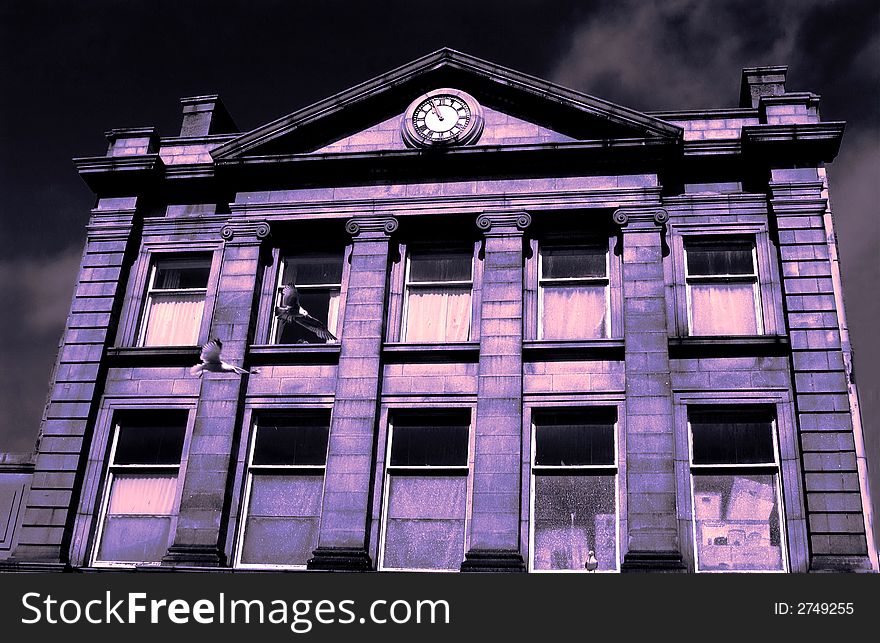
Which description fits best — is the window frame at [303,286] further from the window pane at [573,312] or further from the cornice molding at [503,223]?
the window pane at [573,312]

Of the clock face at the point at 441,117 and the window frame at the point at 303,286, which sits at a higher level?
the clock face at the point at 441,117

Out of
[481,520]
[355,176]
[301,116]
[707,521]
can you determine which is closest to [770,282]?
[707,521]

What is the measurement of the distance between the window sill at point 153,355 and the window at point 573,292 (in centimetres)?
674

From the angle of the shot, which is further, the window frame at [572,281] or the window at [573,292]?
the window at [573,292]

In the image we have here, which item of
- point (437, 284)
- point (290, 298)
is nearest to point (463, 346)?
point (437, 284)

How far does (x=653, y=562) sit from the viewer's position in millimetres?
17203

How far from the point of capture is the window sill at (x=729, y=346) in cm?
1902

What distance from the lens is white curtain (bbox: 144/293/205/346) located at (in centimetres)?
2136

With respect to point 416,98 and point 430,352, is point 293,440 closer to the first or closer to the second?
point 430,352

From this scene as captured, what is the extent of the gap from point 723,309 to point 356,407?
7.09 m

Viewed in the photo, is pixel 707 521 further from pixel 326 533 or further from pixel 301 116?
pixel 301 116

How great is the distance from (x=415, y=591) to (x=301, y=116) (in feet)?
34.7

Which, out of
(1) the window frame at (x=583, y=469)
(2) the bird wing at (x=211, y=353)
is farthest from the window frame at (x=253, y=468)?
(1) the window frame at (x=583, y=469)

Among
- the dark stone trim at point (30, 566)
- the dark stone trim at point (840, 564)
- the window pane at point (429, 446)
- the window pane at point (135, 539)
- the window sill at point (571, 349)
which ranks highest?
the window sill at point (571, 349)
